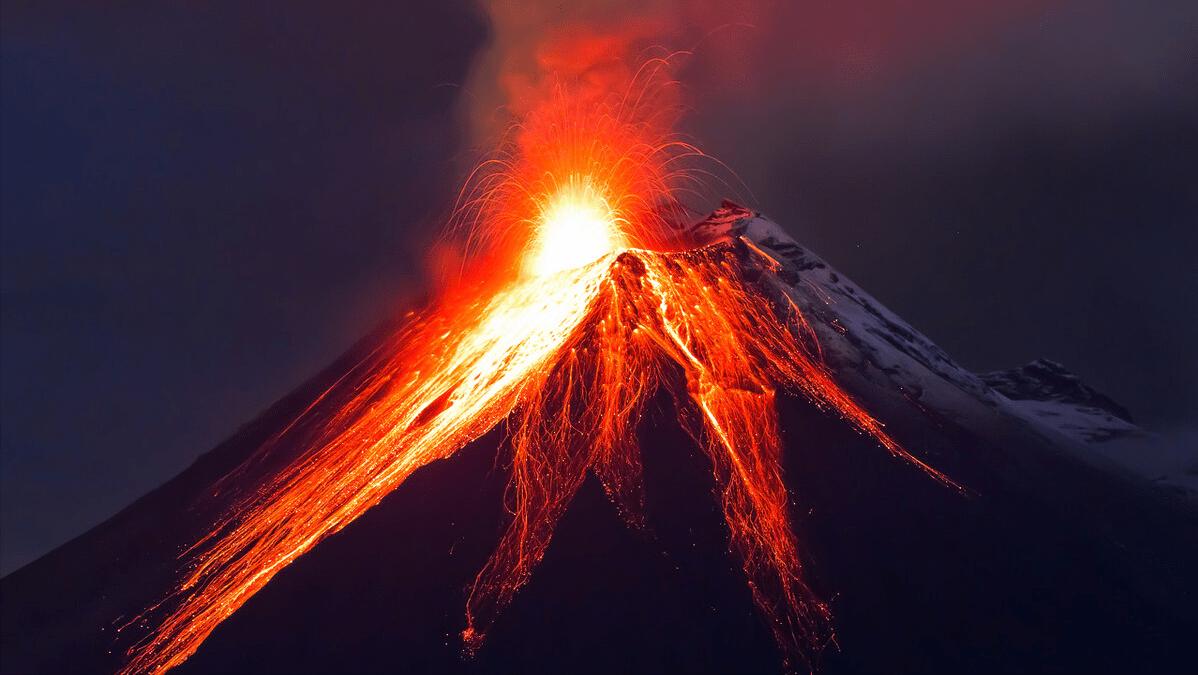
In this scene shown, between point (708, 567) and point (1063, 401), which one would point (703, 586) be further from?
point (1063, 401)

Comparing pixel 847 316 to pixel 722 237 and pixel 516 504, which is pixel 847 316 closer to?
pixel 722 237

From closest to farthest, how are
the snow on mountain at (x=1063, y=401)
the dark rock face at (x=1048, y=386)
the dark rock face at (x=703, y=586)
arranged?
Answer: 1. the dark rock face at (x=703, y=586)
2. the snow on mountain at (x=1063, y=401)
3. the dark rock face at (x=1048, y=386)

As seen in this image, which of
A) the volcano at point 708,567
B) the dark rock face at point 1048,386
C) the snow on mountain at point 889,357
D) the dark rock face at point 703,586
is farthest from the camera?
the dark rock face at point 1048,386

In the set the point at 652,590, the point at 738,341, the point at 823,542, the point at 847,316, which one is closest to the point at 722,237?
the point at 847,316

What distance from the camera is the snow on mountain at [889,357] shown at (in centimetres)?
2238

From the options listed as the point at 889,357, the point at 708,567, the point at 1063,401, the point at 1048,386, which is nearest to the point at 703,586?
the point at 708,567

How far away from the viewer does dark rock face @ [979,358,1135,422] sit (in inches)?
1869

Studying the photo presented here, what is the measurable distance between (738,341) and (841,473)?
4.42 meters

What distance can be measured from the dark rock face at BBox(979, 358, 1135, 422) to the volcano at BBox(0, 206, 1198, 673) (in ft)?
88.8

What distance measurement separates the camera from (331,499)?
18.0 m

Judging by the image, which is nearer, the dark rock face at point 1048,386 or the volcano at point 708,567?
the volcano at point 708,567

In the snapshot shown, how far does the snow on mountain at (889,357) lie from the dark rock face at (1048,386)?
1176 cm

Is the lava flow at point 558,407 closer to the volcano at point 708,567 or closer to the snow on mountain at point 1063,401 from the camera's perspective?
the volcano at point 708,567

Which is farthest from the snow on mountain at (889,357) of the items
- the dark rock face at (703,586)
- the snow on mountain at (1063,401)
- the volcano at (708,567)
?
the dark rock face at (703,586)
